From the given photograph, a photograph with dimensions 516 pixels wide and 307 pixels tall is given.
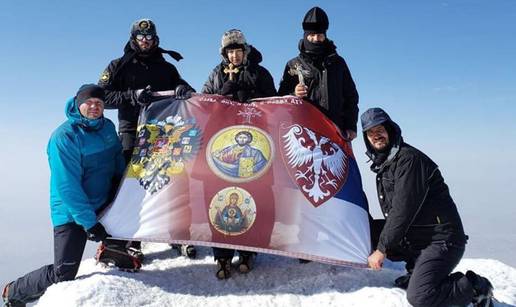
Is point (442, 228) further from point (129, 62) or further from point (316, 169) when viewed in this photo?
point (129, 62)

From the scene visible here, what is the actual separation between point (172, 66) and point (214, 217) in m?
2.63

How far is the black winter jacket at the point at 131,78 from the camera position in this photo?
552 cm

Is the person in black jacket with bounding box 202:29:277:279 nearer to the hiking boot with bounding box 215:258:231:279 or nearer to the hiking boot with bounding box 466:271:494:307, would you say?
the hiking boot with bounding box 215:258:231:279

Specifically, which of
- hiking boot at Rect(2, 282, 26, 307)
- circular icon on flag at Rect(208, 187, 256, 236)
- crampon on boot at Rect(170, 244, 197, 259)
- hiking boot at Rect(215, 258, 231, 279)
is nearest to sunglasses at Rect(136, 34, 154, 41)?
circular icon on flag at Rect(208, 187, 256, 236)

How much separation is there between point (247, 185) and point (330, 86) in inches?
72.4

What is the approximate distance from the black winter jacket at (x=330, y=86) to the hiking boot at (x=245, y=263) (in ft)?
6.57

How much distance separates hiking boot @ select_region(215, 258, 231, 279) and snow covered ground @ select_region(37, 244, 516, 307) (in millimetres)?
65

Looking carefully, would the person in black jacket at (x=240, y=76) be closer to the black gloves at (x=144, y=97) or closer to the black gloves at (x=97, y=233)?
the black gloves at (x=144, y=97)

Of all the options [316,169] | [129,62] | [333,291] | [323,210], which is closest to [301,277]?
[333,291]

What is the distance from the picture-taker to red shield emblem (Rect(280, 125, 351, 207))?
14.6ft

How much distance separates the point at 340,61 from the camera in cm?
554

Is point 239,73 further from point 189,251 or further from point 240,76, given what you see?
point 189,251

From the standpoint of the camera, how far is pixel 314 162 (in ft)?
15.1

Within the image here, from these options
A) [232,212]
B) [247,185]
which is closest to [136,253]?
[232,212]
